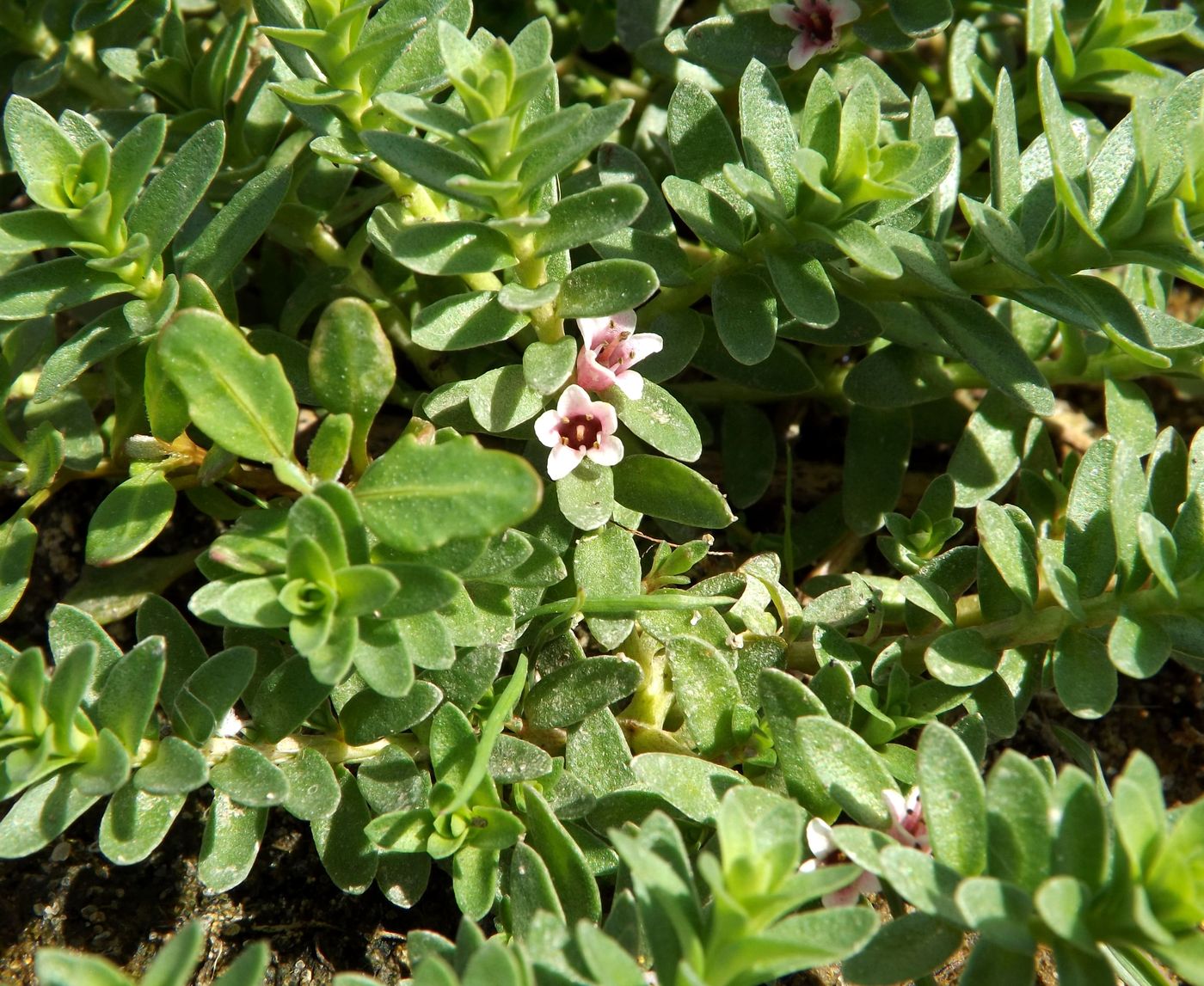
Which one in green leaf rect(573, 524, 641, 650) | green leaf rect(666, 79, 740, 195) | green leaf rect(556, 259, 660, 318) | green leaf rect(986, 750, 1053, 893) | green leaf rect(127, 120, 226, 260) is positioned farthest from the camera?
green leaf rect(666, 79, 740, 195)

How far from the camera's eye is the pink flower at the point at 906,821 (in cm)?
265

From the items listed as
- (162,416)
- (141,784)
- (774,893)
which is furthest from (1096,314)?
(141,784)

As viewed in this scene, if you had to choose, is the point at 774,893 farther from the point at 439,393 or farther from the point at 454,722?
the point at 439,393

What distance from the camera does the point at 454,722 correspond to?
114 inches

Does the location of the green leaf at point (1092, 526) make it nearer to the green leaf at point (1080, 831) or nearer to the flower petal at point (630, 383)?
the green leaf at point (1080, 831)

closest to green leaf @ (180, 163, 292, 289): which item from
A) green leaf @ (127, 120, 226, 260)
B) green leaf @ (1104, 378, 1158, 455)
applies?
green leaf @ (127, 120, 226, 260)

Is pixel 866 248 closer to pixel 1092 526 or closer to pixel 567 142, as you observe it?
pixel 567 142

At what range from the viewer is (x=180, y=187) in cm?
294

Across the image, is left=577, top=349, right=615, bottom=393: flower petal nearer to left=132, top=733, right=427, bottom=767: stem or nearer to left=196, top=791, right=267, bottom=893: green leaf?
left=132, top=733, right=427, bottom=767: stem

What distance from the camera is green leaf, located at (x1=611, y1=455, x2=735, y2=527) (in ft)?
10.4

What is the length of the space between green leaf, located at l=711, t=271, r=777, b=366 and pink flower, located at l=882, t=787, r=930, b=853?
122cm

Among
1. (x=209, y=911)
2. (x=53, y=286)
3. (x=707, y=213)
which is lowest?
(x=209, y=911)

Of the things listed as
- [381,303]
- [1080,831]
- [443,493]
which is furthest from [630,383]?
[1080,831]

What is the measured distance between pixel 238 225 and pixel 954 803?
2406mm
